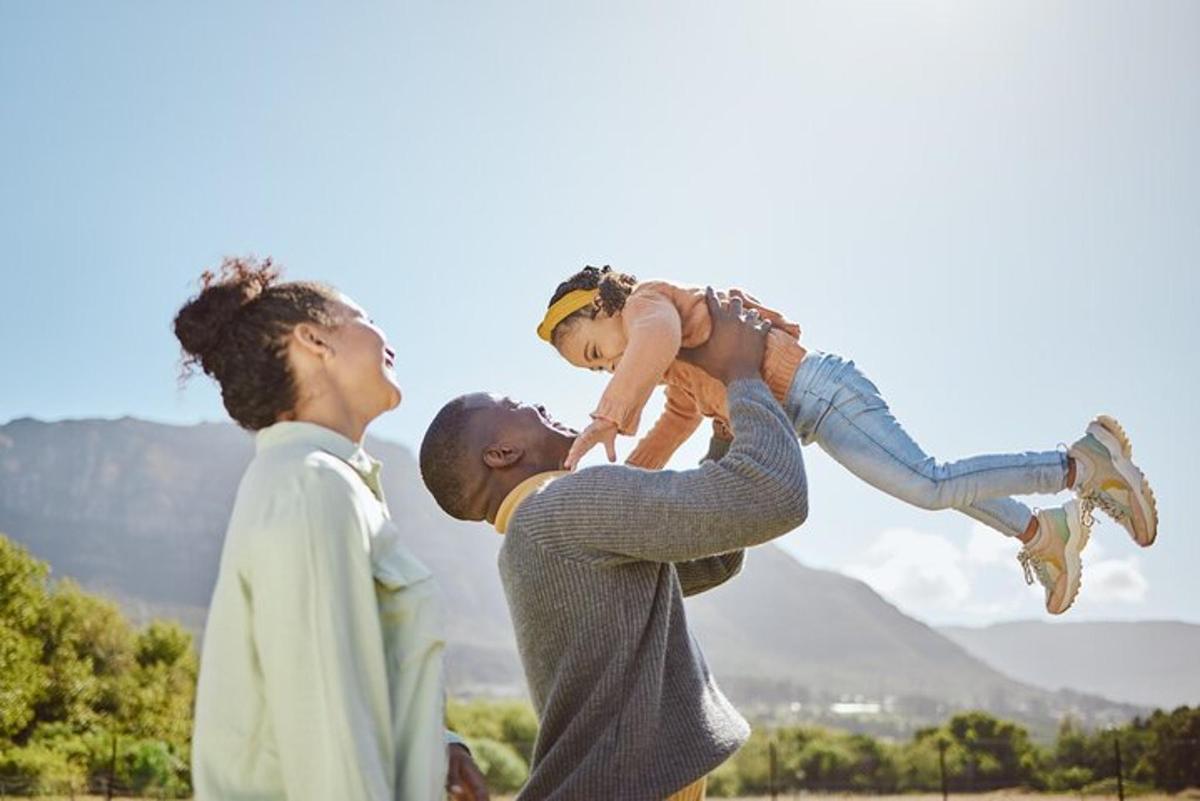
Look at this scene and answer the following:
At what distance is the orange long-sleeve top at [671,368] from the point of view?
345 centimetres

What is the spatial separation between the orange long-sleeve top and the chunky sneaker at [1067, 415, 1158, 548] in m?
1.16

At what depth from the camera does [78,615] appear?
44.0 m

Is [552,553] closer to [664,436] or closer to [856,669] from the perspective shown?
[664,436]

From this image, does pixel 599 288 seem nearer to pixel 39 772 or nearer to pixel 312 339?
pixel 312 339

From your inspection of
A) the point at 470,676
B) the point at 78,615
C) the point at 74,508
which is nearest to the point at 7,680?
the point at 78,615

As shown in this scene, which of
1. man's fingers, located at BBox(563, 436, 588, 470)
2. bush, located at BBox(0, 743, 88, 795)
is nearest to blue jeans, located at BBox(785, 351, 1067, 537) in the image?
man's fingers, located at BBox(563, 436, 588, 470)

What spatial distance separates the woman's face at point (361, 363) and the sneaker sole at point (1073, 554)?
9.33 feet

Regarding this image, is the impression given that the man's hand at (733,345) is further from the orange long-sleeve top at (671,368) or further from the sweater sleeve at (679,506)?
the sweater sleeve at (679,506)

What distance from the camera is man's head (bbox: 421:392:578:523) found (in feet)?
9.75

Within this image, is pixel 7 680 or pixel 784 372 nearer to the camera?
pixel 784 372

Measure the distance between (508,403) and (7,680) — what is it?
37232 mm

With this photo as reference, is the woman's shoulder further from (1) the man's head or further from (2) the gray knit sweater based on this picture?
(1) the man's head

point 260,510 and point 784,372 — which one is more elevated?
point 784,372

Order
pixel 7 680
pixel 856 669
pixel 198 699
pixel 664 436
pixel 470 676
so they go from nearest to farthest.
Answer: pixel 198 699, pixel 664 436, pixel 7 680, pixel 470 676, pixel 856 669
